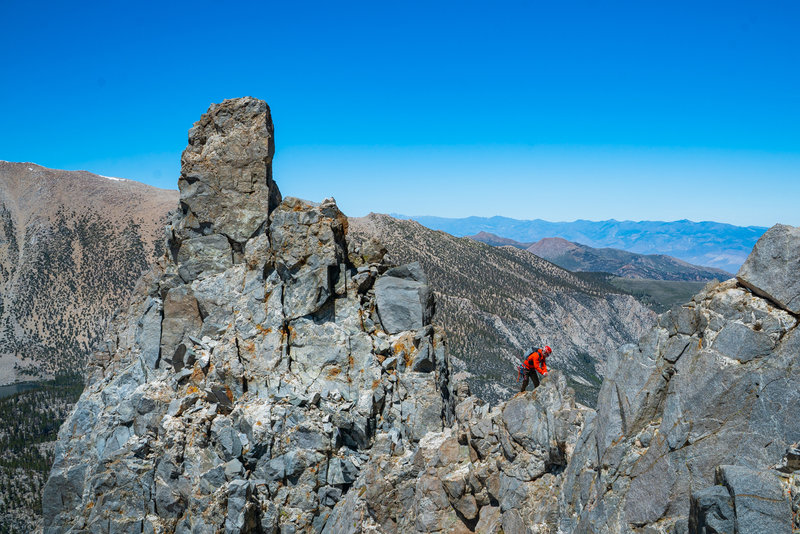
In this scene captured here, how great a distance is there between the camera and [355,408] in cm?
2941

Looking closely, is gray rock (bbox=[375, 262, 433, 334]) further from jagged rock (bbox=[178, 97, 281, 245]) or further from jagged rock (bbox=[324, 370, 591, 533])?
jagged rock (bbox=[178, 97, 281, 245])

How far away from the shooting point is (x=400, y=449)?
28172mm

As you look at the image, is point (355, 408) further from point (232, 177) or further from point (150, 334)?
point (232, 177)

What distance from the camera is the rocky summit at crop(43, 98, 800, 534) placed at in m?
14.9

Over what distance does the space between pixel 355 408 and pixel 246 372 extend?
21.5 feet

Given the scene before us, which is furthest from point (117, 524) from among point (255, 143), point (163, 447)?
point (255, 143)

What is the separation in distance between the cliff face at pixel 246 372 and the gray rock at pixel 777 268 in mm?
18334

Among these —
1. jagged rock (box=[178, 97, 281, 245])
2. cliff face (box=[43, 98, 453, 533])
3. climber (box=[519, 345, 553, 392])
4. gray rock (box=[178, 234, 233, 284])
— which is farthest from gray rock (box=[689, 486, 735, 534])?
gray rock (box=[178, 234, 233, 284])

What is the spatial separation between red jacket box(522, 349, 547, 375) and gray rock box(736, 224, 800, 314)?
958 cm

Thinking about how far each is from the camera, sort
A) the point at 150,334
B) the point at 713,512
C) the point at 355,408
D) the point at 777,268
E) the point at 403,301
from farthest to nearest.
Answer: the point at 150,334 → the point at 403,301 → the point at 355,408 → the point at 777,268 → the point at 713,512

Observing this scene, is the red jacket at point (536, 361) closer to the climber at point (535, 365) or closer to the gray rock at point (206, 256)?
the climber at point (535, 365)

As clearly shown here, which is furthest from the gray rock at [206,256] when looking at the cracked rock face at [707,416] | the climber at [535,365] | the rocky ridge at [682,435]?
the cracked rock face at [707,416]

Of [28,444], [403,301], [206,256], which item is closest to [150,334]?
[206,256]

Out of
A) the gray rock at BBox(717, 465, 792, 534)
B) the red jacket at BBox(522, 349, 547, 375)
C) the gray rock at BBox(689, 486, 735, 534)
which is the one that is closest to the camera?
the gray rock at BBox(717, 465, 792, 534)
